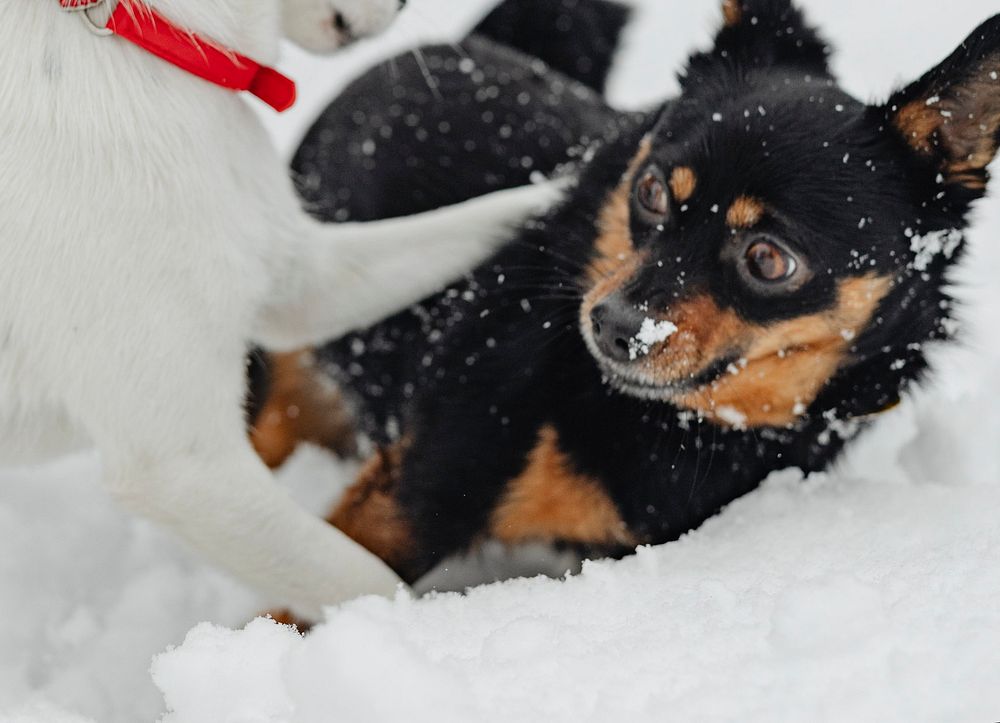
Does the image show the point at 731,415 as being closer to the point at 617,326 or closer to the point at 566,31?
the point at 617,326

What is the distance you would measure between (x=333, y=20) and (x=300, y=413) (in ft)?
4.51

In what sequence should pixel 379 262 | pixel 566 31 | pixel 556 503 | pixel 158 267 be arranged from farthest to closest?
pixel 566 31 → pixel 379 262 → pixel 556 503 → pixel 158 267

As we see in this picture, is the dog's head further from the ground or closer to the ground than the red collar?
further from the ground

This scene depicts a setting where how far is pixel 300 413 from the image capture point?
3129 mm

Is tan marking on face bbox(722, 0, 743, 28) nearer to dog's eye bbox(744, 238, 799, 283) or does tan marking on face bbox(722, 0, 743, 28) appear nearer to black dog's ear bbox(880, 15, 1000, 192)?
black dog's ear bbox(880, 15, 1000, 192)

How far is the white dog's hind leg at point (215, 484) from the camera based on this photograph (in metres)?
1.92

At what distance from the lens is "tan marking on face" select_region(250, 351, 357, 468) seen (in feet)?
10.0

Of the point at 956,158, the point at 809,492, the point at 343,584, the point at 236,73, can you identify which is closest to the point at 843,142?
the point at 956,158

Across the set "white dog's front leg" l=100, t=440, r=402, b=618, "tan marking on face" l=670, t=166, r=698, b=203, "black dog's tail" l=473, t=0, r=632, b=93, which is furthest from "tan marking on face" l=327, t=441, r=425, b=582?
"black dog's tail" l=473, t=0, r=632, b=93

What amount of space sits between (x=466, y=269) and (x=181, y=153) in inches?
33.6

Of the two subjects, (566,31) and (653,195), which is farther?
(566,31)

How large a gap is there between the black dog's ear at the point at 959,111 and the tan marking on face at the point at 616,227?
1.73ft

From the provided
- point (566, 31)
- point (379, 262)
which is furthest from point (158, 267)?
point (566, 31)

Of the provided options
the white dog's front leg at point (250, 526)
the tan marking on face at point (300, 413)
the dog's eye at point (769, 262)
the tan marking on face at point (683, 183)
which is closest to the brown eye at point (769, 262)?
the dog's eye at point (769, 262)
